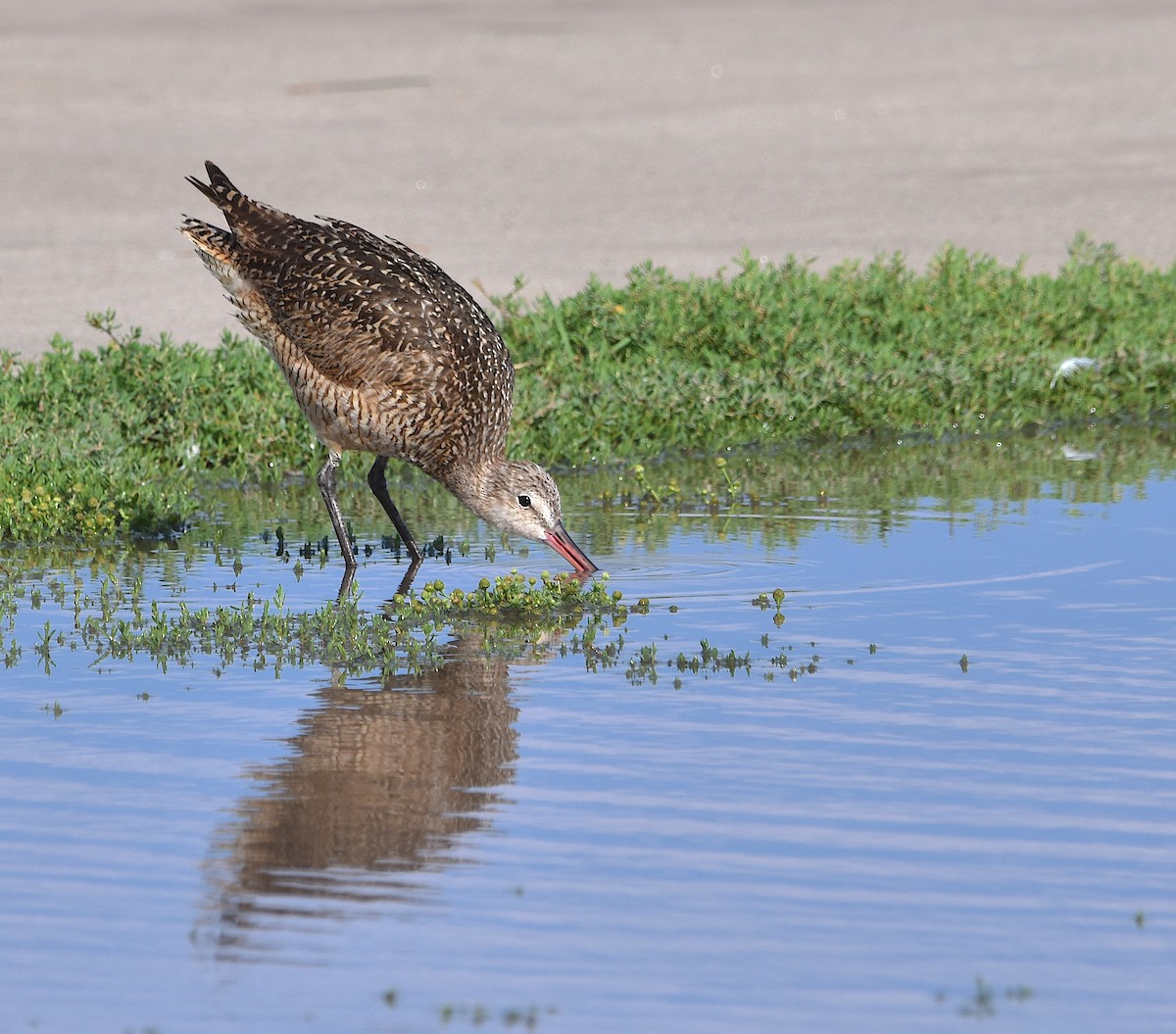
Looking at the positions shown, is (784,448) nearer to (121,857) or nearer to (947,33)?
(121,857)

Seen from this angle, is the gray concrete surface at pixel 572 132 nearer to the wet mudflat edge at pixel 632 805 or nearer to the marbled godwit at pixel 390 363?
the marbled godwit at pixel 390 363

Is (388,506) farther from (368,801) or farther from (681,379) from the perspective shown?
(368,801)

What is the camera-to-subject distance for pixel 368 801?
6031 mm

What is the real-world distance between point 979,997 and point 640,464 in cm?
643

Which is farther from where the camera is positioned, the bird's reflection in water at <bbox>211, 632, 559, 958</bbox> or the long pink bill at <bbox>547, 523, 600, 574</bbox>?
the long pink bill at <bbox>547, 523, 600, 574</bbox>

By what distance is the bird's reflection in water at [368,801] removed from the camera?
5.32m

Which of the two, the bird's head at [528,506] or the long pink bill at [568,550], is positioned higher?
the bird's head at [528,506]

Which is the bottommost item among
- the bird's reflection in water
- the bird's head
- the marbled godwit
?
the bird's reflection in water

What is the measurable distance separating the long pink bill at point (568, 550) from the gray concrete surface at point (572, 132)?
213 inches

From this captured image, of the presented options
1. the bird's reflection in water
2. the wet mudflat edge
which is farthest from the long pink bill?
the bird's reflection in water

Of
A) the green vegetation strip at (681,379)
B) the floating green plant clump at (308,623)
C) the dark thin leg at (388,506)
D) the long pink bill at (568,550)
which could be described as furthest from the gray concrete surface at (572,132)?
the floating green plant clump at (308,623)

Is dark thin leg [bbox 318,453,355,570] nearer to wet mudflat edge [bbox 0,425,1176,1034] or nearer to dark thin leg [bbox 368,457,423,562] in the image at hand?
dark thin leg [bbox 368,457,423,562]

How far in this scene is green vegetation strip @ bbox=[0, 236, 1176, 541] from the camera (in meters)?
10.5

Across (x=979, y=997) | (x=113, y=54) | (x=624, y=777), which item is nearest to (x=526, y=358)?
(x=624, y=777)
